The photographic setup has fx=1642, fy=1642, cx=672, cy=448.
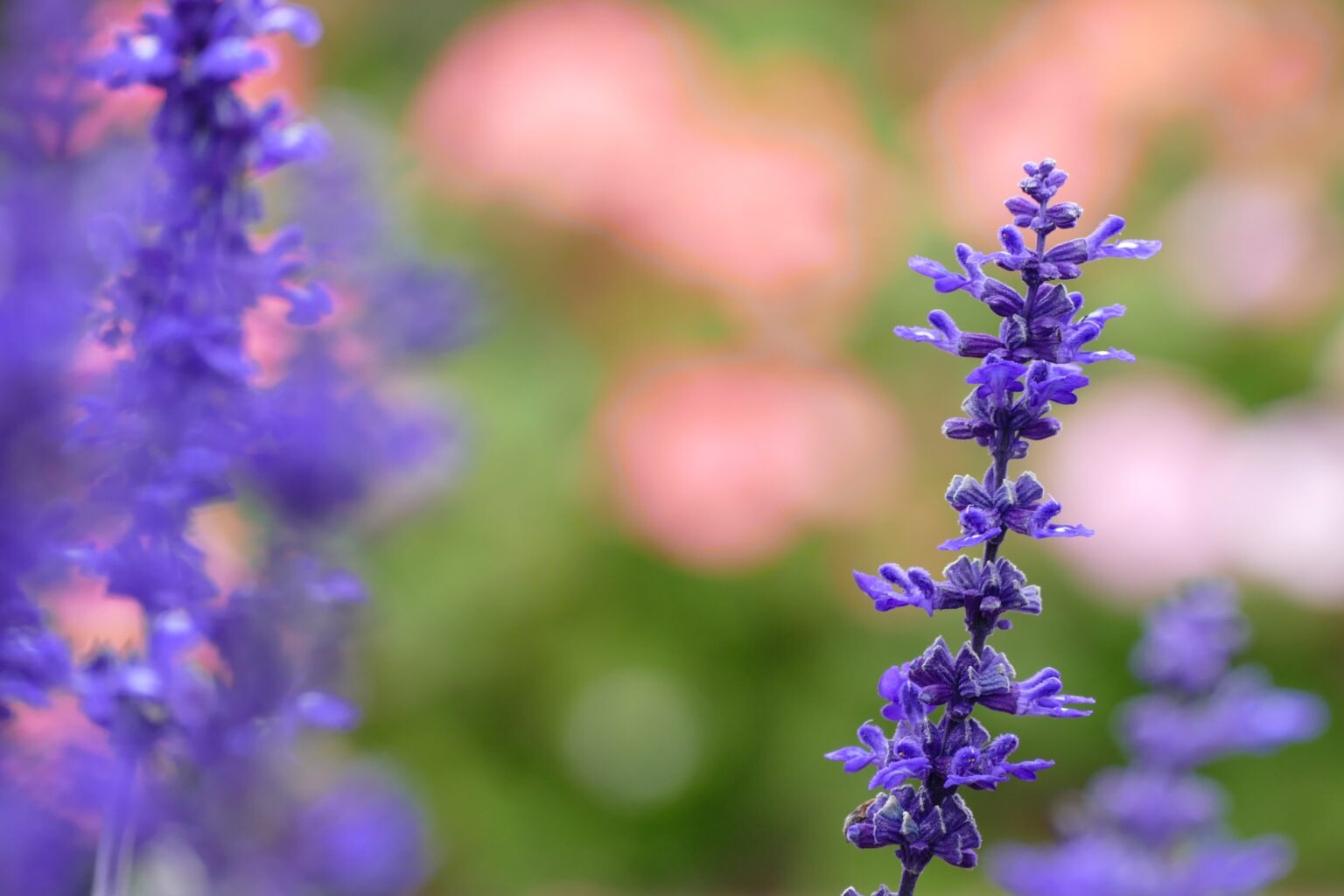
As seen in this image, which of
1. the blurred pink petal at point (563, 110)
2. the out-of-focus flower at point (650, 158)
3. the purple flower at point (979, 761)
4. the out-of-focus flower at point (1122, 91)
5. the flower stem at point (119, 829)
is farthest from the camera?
the out-of-focus flower at point (1122, 91)

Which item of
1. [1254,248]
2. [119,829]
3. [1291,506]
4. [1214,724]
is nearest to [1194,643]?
[1214,724]

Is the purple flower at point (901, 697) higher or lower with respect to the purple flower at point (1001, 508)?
lower

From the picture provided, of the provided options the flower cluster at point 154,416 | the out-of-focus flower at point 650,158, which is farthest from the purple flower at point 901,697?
the out-of-focus flower at point 650,158

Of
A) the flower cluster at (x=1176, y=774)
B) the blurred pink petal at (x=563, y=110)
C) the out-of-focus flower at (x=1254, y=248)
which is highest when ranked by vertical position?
the blurred pink petal at (x=563, y=110)

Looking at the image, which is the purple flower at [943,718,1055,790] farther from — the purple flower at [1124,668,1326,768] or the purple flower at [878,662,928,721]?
the purple flower at [1124,668,1326,768]

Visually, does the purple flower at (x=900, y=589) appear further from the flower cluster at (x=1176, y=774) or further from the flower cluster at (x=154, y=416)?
the flower cluster at (x=1176, y=774)

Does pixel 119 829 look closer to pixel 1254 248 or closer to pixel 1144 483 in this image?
pixel 1144 483
